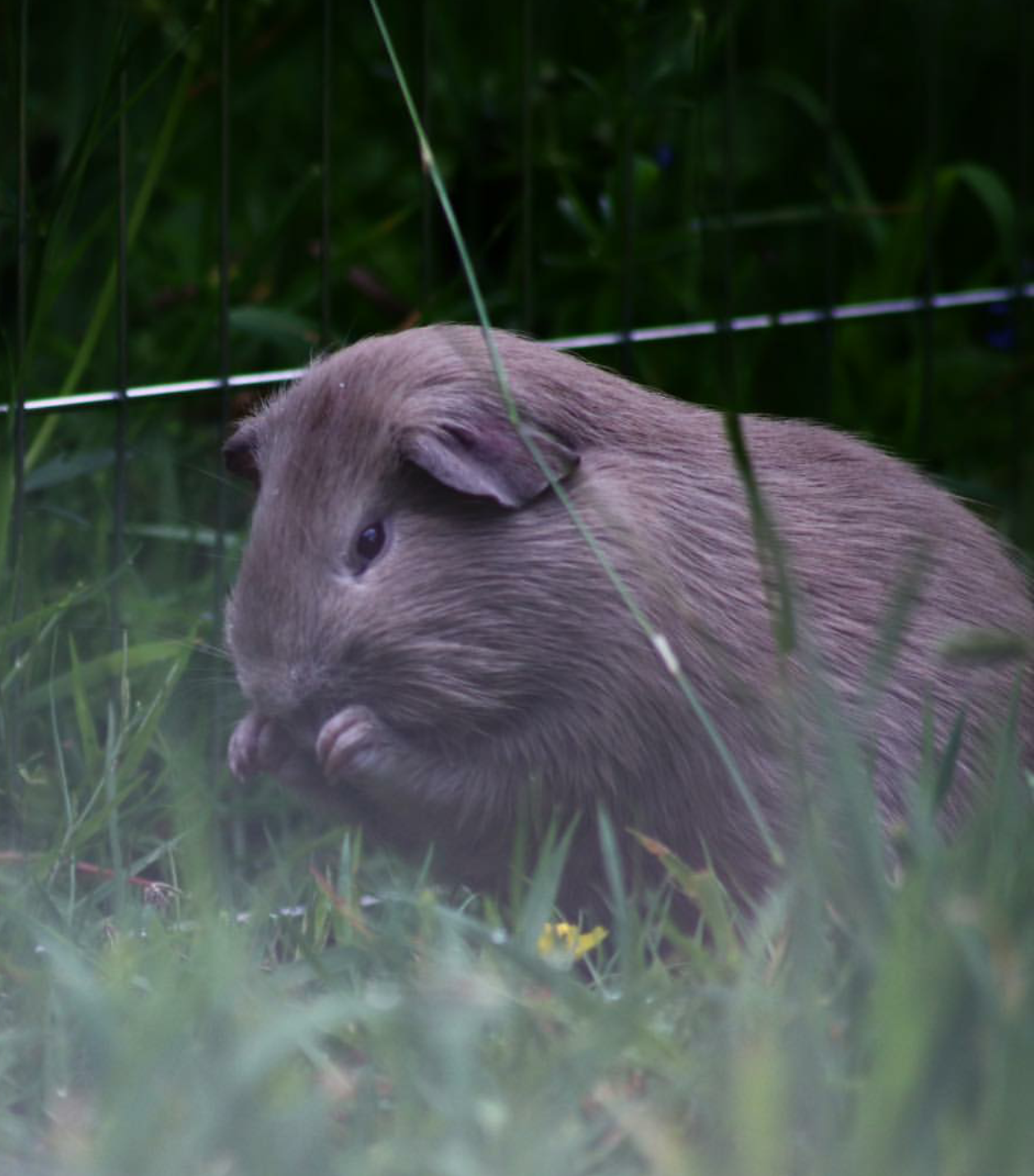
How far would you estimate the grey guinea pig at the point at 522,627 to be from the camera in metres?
2.44

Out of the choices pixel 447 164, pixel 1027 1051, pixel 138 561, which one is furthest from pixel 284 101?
pixel 1027 1051

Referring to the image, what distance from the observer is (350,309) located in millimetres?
4707

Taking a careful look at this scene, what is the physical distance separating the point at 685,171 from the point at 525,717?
2.58 metres

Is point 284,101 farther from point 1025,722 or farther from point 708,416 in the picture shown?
point 1025,722

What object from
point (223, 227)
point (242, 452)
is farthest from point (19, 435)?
point (223, 227)

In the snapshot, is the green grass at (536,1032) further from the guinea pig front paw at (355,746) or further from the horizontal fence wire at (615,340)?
the horizontal fence wire at (615,340)

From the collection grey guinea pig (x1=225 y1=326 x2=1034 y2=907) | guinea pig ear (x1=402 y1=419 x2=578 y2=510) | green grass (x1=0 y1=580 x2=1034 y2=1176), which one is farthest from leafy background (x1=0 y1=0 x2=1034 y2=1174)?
guinea pig ear (x1=402 y1=419 x2=578 y2=510)

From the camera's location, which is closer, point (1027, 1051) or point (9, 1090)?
point (1027, 1051)

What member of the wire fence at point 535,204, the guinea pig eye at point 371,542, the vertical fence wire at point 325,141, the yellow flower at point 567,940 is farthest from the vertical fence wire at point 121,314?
the yellow flower at point 567,940

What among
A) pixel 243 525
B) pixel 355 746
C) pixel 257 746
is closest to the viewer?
pixel 355 746

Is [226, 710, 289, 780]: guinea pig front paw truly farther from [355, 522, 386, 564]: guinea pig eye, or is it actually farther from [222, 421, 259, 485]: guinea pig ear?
[222, 421, 259, 485]: guinea pig ear

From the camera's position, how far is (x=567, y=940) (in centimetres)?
233

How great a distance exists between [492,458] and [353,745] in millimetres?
399

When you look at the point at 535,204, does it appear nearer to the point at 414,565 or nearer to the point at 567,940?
the point at 414,565
